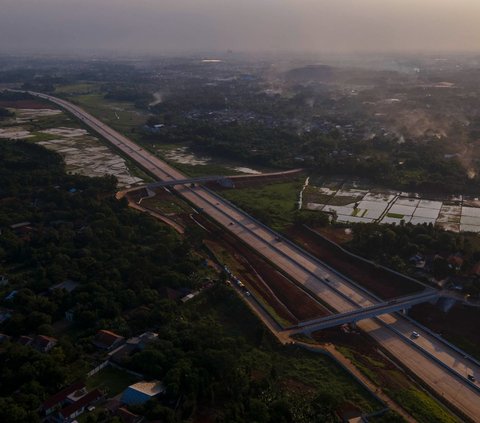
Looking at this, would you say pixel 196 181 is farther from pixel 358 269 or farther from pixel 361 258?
pixel 358 269

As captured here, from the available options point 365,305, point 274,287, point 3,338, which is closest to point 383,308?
Answer: point 365,305

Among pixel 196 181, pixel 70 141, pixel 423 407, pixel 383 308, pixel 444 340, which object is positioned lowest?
pixel 444 340

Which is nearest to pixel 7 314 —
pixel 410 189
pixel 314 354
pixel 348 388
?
pixel 314 354

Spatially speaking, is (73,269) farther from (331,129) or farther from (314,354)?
(331,129)

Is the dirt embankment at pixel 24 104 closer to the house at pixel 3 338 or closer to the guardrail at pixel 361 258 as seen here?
the guardrail at pixel 361 258

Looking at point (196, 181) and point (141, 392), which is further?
point (196, 181)

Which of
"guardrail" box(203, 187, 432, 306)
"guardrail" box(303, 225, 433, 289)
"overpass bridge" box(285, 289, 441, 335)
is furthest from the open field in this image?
"guardrail" box(303, 225, 433, 289)

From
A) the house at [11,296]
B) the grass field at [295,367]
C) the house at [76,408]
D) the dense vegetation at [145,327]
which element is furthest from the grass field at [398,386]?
the house at [11,296]
